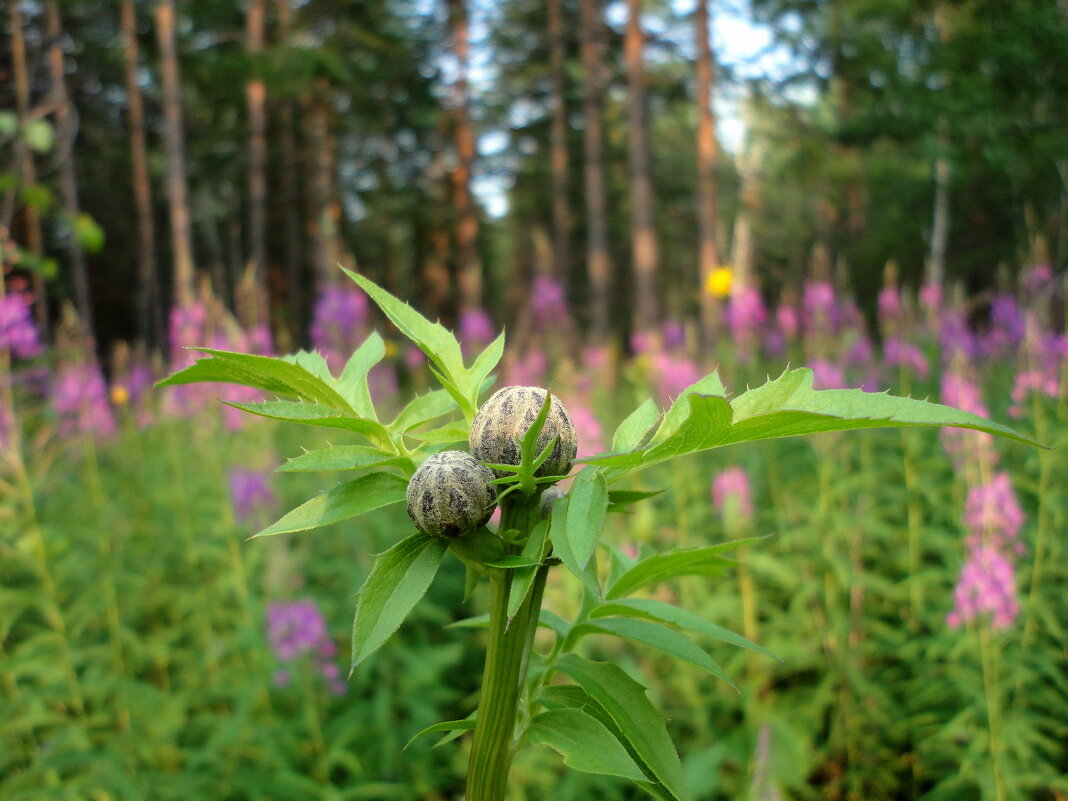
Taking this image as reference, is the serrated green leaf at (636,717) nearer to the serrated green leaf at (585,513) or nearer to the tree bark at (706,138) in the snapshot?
the serrated green leaf at (585,513)

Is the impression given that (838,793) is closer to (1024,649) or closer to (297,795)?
(1024,649)

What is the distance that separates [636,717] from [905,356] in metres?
4.20

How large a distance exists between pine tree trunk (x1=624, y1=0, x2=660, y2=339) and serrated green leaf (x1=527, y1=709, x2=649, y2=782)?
1132cm

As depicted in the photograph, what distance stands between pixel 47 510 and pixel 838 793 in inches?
160

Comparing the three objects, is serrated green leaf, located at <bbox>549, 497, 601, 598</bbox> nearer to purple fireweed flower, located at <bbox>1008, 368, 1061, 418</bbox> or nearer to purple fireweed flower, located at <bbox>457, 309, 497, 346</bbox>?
purple fireweed flower, located at <bbox>1008, 368, 1061, 418</bbox>

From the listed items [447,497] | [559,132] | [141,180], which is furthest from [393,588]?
[141,180]

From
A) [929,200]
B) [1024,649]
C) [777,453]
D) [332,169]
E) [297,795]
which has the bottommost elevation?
[297,795]

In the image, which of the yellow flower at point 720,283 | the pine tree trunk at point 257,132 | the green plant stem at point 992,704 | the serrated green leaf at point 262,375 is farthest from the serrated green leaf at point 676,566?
the pine tree trunk at point 257,132

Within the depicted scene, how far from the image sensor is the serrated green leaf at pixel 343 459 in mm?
541

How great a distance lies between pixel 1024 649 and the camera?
279cm

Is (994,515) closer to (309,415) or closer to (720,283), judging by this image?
(309,415)

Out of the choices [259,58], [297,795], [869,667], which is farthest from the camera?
[259,58]

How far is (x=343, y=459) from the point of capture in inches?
21.8

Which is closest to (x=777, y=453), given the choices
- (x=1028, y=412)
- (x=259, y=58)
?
(x=1028, y=412)
